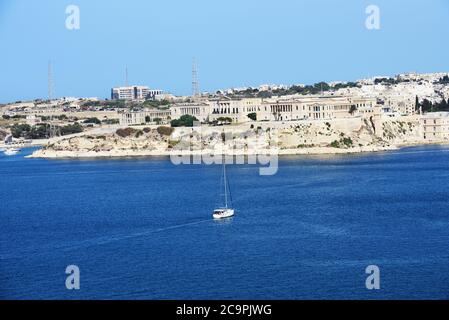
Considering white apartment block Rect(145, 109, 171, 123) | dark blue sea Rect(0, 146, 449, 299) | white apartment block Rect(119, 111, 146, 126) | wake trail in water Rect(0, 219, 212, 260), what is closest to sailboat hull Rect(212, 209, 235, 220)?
dark blue sea Rect(0, 146, 449, 299)

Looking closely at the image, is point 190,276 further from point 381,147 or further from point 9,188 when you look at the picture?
point 381,147

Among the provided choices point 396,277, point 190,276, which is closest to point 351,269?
point 396,277

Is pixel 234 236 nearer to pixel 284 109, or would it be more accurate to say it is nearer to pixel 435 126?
pixel 284 109

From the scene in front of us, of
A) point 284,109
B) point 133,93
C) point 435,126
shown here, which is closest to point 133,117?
point 284,109

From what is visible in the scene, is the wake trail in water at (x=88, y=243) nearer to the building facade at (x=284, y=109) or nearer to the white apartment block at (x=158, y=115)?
the building facade at (x=284, y=109)

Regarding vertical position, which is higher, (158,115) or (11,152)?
(158,115)

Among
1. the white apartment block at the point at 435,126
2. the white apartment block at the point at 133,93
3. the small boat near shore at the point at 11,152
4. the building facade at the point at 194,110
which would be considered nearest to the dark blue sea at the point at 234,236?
the white apartment block at the point at 435,126

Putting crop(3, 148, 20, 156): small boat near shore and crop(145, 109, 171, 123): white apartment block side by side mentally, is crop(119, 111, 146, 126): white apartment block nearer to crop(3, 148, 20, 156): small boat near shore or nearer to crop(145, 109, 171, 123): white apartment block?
crop(145, 109, 171, 123): white apartment block
